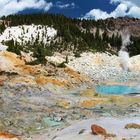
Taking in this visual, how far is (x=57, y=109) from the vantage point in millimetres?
34656

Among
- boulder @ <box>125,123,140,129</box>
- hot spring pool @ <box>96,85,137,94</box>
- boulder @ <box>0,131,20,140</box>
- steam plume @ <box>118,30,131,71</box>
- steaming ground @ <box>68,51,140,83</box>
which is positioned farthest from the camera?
steam plume @ <box>118,30,131,71</box>

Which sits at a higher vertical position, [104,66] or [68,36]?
[68,36]

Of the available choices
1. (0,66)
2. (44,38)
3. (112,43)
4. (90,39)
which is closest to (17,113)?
(0,66)

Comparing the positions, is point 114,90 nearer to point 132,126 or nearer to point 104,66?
point 132,126

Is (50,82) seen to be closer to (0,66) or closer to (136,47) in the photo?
(0,66)

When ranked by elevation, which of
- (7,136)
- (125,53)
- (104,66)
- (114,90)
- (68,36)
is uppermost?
(68,36)

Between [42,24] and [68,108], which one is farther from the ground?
[42,24]

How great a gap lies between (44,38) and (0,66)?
2419 inches

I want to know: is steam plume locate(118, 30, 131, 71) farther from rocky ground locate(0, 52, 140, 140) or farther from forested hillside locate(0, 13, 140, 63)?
rocky ground locate(0, 52, 140, 140)

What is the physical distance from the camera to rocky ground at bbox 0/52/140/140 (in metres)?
26.0

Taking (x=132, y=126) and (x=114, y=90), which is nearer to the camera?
(x=132, y=126)

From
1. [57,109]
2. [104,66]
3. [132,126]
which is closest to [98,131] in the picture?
[132,126]

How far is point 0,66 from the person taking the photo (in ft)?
199

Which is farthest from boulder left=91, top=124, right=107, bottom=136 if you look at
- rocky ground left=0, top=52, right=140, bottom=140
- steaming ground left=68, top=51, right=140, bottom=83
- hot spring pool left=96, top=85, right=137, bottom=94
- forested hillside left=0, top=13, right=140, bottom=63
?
forested hillside left=0, top=13, right=140, bottom=63
